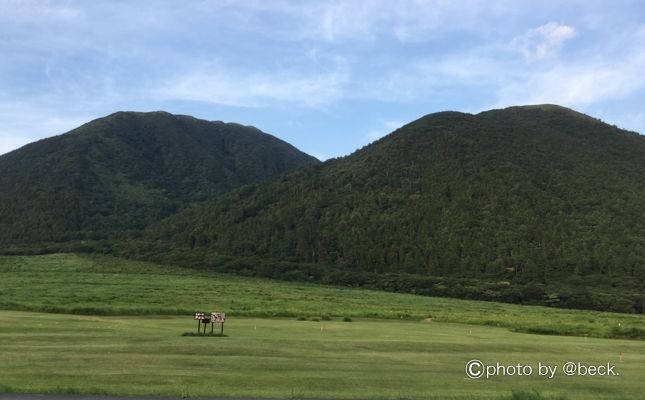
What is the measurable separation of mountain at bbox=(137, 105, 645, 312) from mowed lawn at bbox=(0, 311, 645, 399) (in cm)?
7347

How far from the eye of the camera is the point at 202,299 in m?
62.9

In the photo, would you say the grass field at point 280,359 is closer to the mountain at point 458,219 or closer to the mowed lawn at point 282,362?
the mowed lawn at point 282,362

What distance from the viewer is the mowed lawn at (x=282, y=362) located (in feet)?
57.2

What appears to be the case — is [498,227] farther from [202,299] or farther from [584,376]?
[584,376]

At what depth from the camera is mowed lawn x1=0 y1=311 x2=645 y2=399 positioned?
57.2 ft

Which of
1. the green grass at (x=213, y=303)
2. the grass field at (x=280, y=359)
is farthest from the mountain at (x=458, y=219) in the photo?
the grass field at (x=280, y=359)

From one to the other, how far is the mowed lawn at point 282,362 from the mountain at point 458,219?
7347 centimetres

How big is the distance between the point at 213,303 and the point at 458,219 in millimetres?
91188

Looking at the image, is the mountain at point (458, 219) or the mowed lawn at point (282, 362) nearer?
the mowed lawn at point (282, 362)

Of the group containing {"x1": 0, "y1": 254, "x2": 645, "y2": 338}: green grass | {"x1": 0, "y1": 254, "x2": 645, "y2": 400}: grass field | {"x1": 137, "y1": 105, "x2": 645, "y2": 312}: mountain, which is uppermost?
{"x1": 137, "y1": 105, "x2": 645, "y2": 312}: mountain

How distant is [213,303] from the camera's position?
192 feet

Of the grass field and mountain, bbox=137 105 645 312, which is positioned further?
mountain, bbox=137 105 645 312

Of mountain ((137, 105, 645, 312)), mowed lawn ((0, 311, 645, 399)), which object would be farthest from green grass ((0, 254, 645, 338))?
mountain ((137, 105, 645, 312))

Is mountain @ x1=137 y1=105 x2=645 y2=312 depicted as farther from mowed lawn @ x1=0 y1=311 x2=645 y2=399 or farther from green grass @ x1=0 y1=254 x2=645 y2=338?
mowed lawn @ x1=0 y1=311 x2=645 y2=399
